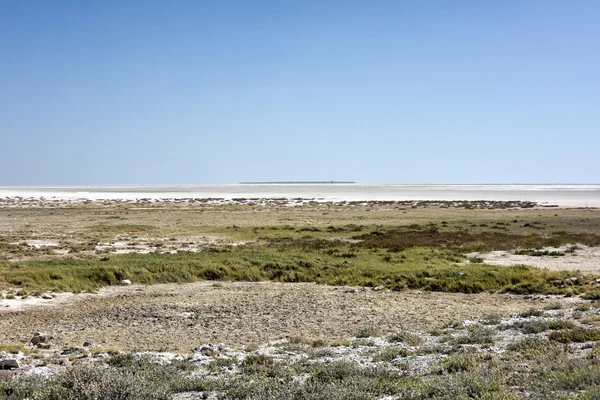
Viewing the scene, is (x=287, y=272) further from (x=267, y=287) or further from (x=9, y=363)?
(x=9, y=363)

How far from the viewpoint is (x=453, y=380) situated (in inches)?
392

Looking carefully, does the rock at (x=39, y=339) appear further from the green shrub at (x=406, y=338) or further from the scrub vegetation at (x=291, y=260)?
the green shrub at (x=406, y=338)

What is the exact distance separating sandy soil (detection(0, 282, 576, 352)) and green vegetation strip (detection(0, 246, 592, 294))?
1508mm

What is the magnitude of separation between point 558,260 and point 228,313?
69.7 feet

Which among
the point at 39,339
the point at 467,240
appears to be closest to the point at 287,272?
the point at 39,339

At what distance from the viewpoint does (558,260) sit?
31.1m

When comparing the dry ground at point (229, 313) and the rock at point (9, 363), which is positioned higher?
the rock at point (9, 363)

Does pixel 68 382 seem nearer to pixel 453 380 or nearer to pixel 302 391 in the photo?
pixel 302 391

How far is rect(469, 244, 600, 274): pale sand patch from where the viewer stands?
2842cm

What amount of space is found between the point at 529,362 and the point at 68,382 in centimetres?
929

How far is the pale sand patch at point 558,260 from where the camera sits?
1119 inches

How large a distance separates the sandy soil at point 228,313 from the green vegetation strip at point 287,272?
1.51 m

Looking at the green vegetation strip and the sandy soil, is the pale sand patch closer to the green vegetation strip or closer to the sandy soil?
the green vegetation strip

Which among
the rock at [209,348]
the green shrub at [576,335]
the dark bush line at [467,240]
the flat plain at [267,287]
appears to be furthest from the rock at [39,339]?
the dark bush line at [467,240]
